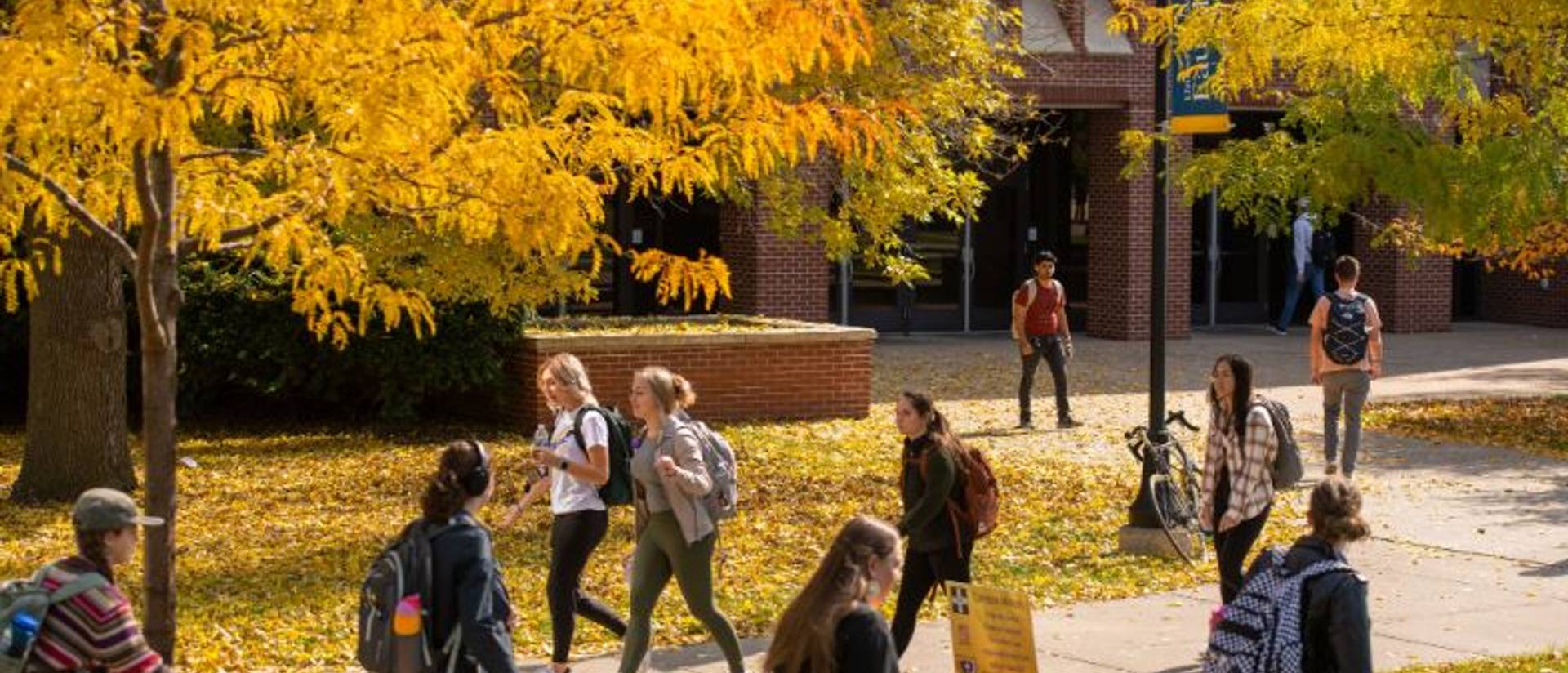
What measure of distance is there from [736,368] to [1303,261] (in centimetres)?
1411

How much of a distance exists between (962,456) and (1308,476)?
856 centimetres

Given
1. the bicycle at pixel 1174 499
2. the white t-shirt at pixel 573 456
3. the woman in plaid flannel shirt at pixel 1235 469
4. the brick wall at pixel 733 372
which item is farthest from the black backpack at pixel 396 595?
the brick wall at pixel 733 372

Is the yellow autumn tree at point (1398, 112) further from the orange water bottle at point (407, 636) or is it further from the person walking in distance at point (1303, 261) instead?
the orange water bottle at point (407, 636)

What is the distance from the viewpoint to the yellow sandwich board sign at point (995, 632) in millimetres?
8930

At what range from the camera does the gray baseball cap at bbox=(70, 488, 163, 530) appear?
6754mm

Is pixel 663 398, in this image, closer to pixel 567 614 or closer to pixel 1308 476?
pixel 567 614

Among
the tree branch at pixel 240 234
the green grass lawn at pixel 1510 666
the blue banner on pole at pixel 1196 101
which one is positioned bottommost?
the green grass lawn at pixel 1510 666

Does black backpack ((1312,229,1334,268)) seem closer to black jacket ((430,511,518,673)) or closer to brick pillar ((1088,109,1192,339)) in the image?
brick pillar ((1088,109,1192,339))

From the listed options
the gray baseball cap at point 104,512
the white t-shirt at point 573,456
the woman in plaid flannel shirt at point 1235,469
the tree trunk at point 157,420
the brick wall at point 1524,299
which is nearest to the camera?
the gray baseball cap at point 104,512

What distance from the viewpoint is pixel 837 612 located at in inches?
245

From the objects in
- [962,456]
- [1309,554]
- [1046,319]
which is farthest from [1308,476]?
[1309,554]

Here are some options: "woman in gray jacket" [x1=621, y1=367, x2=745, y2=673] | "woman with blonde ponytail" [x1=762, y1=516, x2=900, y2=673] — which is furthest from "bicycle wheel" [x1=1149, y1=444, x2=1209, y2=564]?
"woman with blonde ponytail" [x1=762, y1=516, x2=900, y2=673]

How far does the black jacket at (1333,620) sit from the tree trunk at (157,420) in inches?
168

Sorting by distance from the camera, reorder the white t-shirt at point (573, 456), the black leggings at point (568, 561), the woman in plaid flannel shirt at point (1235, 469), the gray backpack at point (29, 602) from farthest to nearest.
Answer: the woman in plaid flannel shirt at point (1235, 469)
the black leggings at point (568, 561)
the white t-shirt at point (573, 456)
the gray backpack at point (29, 602)
